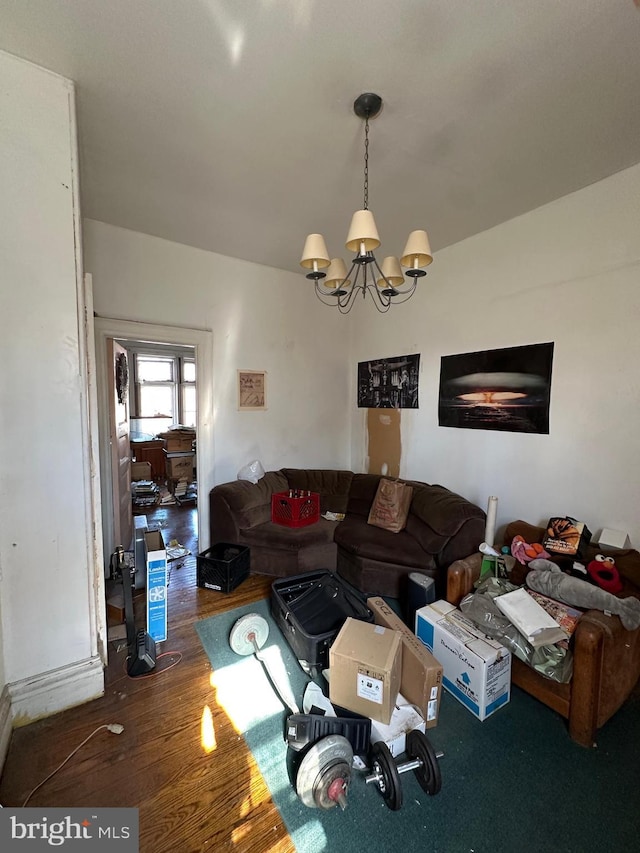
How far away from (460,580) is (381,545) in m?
0.71

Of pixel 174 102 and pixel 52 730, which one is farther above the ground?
pixel 174 102

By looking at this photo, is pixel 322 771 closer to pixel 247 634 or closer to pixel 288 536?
pixel 247 634

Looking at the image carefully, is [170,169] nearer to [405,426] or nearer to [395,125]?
[395,125]

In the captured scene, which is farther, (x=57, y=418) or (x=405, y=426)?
(x=405, y=426)

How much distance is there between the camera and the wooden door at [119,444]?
114 inches

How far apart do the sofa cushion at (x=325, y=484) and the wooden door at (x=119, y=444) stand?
1583 millimetres

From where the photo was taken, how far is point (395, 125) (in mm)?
1677

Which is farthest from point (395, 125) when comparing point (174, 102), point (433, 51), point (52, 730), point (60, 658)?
point (52, 730)

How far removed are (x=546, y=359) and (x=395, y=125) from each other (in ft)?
5.78

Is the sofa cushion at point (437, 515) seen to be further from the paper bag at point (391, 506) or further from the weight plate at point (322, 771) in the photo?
the weight plate at point (322, 771)

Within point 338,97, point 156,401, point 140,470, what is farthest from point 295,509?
point 156,401

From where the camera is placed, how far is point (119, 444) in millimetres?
3123

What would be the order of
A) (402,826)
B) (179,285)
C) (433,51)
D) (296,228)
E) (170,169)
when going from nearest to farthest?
(402,826), (433,51), (170,169), (296,228), (179,285)

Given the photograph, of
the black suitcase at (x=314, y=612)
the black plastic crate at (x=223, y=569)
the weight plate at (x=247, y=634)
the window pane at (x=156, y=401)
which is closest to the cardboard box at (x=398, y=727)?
the black suitcase at (x=314, y=612)
